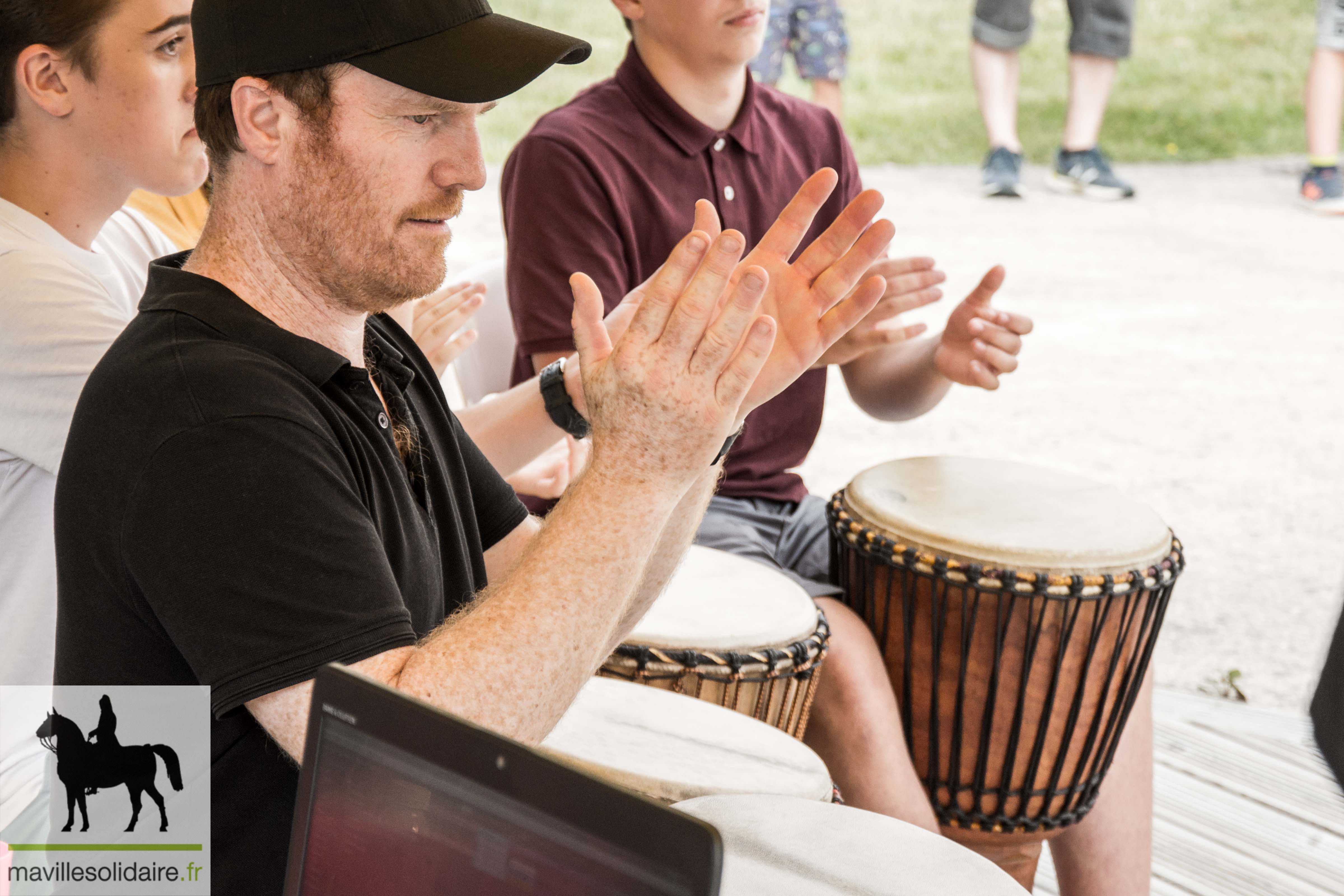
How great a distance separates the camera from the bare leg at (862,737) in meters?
1.97

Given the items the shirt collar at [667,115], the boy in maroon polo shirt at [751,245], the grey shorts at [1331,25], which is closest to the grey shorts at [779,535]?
the boy in maroon polo shirt at [751,245]

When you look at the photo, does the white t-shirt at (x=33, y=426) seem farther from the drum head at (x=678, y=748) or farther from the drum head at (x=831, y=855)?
the drum head at (x=831, y=855)

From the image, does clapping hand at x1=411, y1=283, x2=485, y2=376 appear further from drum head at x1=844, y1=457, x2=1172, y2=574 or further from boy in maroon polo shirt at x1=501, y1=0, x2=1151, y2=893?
drum head at x1=844, y1=457, x2=1172, y2=574

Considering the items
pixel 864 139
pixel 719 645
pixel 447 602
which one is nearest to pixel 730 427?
pixel 447 602

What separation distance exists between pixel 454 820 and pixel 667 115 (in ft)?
6.01

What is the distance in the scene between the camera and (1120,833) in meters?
2.11

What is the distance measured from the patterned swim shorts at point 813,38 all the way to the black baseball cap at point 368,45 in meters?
5.44

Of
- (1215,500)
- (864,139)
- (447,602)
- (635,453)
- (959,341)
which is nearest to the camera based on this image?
(635,453)

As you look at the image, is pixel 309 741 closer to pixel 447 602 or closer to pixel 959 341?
pixel 447 602

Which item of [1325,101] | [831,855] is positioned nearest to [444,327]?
[831,855]

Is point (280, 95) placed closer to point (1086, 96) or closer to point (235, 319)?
point (235, 319)

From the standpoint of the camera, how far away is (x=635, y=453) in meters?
1.15

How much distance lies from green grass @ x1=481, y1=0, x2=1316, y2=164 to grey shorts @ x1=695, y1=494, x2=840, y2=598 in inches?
238

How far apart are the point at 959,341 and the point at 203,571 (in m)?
1.53
